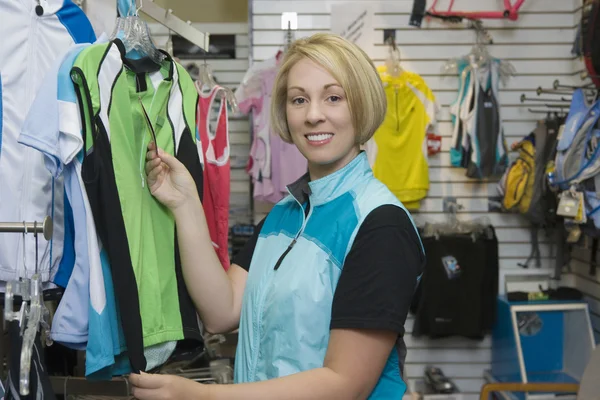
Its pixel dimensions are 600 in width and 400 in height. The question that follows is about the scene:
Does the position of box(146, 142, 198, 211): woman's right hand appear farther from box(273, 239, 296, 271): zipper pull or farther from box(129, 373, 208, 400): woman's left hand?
box(129, 373, 208, 400): woman's left hand

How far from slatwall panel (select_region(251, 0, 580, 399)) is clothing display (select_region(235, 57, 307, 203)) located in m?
0.33

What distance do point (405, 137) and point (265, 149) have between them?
965mm

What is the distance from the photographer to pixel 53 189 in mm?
1676

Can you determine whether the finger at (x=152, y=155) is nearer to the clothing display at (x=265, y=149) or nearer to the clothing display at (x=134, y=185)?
the clothing display at (x=134, y=185)

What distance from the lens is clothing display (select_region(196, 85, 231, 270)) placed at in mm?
2350

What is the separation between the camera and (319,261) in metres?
1.42

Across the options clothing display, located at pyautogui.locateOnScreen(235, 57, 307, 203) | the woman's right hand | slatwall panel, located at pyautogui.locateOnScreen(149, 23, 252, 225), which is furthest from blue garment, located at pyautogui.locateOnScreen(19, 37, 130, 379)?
slatwall panel, located at pyautogui.locateOnScreen(149, 23, 252, 225)

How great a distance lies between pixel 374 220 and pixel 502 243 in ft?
11.3

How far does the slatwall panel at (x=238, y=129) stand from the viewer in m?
4.47

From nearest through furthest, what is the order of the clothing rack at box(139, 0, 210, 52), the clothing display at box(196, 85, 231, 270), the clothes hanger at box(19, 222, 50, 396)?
1. the clothes hanger at box(19, 222, 50, 396)
2. the clothing rack at box(139, 0, 210, 52)
3. the clothing display at box(196, 85, 231, 270)

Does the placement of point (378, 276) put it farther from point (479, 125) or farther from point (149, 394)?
point (479, 125)

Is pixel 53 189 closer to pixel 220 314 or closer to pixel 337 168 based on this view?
pixel 220 314

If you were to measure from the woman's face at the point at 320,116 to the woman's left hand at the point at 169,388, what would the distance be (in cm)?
58

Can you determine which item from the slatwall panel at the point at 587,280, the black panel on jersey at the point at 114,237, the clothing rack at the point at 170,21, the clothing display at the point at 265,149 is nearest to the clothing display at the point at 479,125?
the slatwall panel at the point at 587,280
